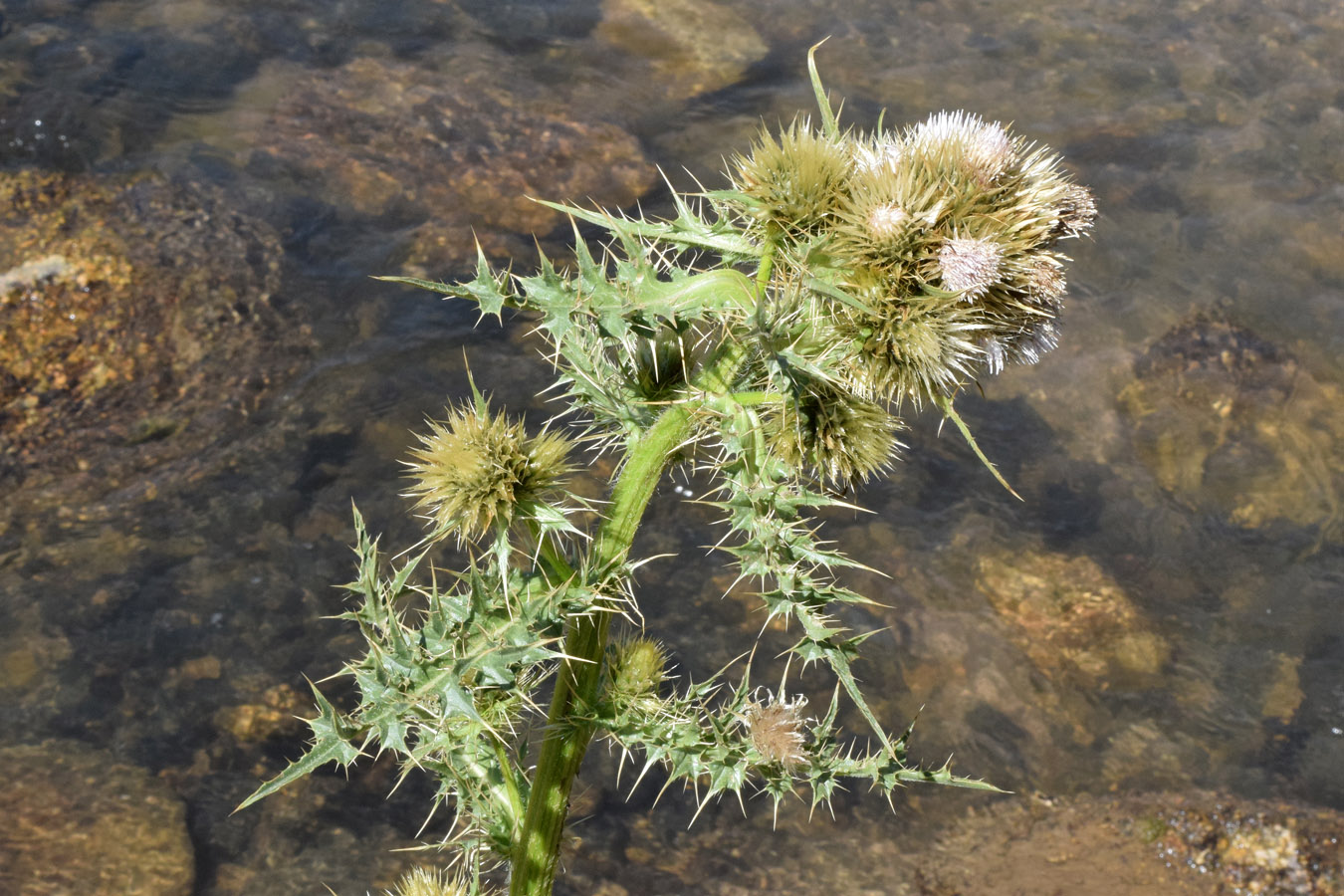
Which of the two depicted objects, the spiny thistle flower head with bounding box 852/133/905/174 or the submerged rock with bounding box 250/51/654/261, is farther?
the submerged rock with bounding box 250/51/654/261

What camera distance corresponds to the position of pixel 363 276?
20.1 feet

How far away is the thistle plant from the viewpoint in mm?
1959

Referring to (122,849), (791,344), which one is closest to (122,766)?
(122,849)

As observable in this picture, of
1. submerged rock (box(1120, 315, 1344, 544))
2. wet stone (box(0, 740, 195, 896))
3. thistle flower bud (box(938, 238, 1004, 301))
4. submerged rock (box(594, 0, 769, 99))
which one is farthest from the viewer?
submerged rock (box(594, 0, 769, 99))

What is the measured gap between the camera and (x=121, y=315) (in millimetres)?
5488

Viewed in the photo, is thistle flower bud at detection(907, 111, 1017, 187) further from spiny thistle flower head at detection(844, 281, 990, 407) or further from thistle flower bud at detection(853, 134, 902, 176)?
spiny thistle flower head at detection(844, 281, 990, 407)

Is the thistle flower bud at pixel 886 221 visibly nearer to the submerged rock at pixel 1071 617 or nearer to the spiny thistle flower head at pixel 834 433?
the spiny thistle flower head at pixel 834 433

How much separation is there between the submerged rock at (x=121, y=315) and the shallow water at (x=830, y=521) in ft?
0.54

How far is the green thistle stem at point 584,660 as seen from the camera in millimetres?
2029

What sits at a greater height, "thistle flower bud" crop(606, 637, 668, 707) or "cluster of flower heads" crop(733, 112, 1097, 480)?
"cluster of flower heads" crop(733, 112, 1097, 480)

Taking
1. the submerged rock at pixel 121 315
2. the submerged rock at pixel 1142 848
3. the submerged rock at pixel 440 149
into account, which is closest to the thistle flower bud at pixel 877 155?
the submerged rock at pixel 1142 848

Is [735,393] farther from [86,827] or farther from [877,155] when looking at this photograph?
[86,827]

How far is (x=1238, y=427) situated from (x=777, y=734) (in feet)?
17.0

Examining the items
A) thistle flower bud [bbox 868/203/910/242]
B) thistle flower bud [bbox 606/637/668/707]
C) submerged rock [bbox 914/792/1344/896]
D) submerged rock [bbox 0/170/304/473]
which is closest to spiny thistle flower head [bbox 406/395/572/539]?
thistle flower bud [bbox 606/637/668/707]
